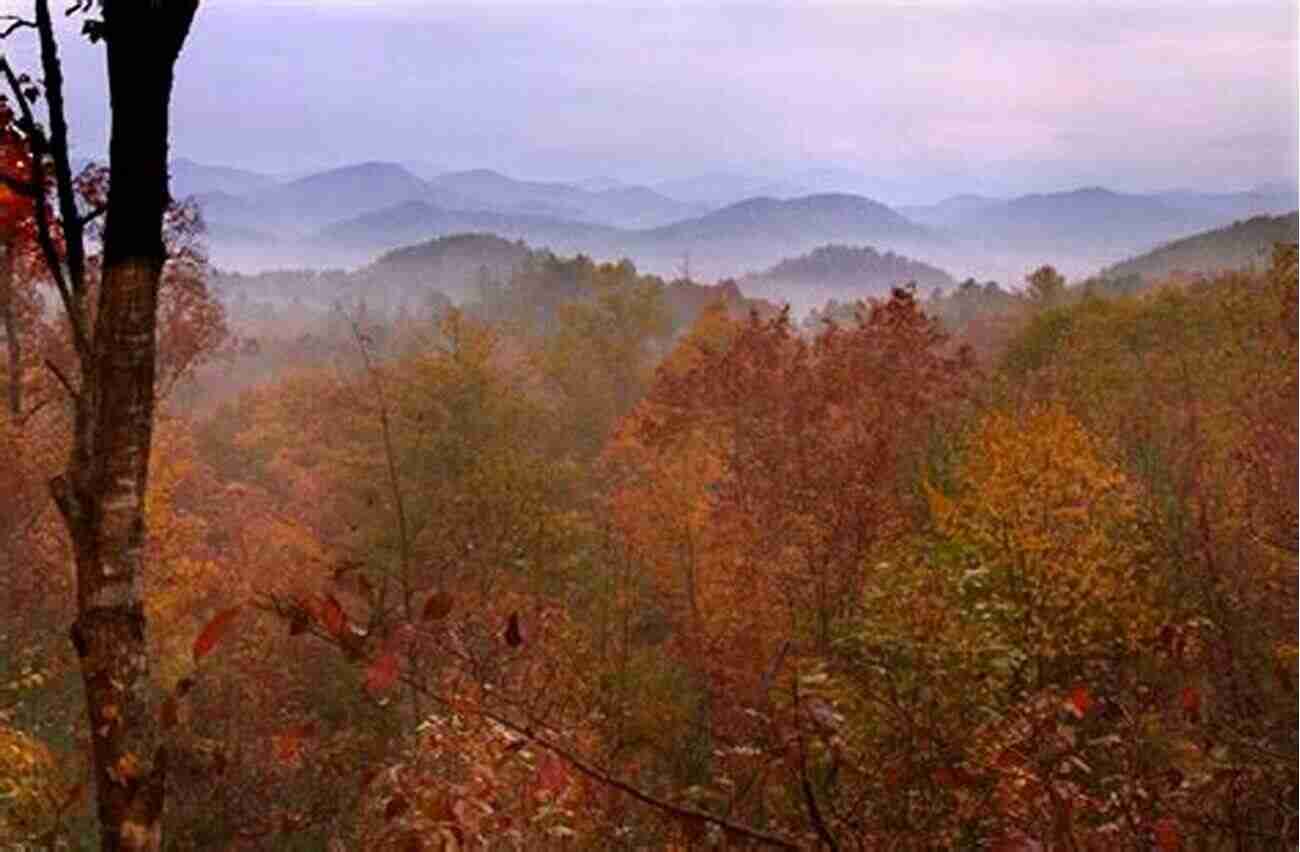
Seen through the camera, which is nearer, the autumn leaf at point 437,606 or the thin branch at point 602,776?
the thin branch at point 602,776

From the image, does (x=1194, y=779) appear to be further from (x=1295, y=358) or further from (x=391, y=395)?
(x=391, y=395)

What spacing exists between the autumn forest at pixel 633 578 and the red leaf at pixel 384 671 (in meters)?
0.04

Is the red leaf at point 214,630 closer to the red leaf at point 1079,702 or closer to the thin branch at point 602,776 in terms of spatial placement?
the thin branch at point 602,776

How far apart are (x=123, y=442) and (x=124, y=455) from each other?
0.15 ft

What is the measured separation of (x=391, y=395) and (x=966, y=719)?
20.5 metres

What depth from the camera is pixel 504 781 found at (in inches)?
299

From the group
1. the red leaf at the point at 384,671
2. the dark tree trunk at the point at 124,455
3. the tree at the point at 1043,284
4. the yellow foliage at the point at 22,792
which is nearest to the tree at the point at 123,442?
the dark tree trunk at the point at 124,455

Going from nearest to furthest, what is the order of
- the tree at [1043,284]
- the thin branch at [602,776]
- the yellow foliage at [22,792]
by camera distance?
the thin branch at [602,776] < the yellow foliage at [22,792] < the tree at [1043,284]

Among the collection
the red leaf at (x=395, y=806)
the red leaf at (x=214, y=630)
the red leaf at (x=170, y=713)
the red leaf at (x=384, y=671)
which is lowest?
the red leaf at (x=395, y=806)

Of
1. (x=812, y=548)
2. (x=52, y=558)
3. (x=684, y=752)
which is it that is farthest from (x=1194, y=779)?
(x=52, y=558)

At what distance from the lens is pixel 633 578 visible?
29.8 metres

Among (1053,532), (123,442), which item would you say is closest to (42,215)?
(123,442)

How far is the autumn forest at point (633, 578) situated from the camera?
4.16 metres

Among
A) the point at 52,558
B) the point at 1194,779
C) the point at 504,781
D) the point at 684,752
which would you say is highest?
the point at 1194,779
